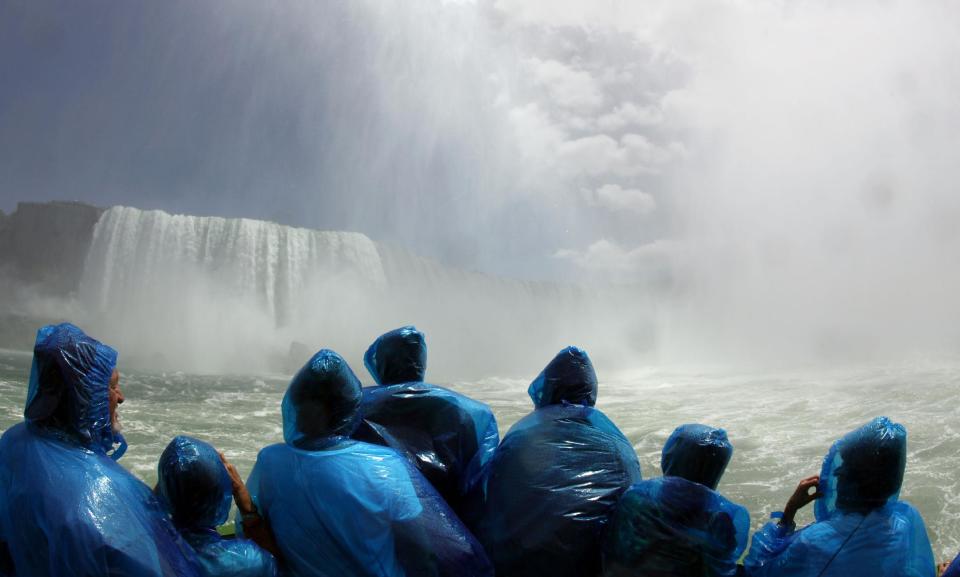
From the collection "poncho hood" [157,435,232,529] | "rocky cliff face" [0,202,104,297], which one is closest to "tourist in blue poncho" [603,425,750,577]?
"poncho hood" [157,435,232,529]

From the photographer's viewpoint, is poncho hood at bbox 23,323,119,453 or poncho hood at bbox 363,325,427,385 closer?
poncho hood at bbox 23,323,119,453

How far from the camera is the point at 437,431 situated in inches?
107

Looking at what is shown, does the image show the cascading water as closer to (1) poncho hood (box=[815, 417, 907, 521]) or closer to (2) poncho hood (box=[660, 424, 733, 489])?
(2) poncho hood (box=[660, 424, 733, 489])

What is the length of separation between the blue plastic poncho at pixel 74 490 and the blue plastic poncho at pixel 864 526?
1.69 metres

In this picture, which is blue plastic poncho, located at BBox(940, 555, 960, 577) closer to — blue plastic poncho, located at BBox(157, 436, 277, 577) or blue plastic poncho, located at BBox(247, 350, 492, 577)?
blue plastic poncho, located at BBox(247, 350, 492, 577)

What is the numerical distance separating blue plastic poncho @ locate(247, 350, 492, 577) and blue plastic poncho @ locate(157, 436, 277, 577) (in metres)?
0.17

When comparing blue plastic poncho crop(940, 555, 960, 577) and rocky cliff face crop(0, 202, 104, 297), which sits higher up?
rocky cliff face crop(0, 202, 104, 297)

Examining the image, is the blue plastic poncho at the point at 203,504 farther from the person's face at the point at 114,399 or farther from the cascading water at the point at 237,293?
the cascading water at the point at 237,293

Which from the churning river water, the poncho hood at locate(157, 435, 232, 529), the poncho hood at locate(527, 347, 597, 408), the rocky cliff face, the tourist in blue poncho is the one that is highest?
the rocky cliff face

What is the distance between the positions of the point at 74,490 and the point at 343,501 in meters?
0.68

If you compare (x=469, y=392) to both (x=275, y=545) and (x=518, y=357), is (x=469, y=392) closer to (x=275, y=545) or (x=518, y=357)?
(x=518, y=357)

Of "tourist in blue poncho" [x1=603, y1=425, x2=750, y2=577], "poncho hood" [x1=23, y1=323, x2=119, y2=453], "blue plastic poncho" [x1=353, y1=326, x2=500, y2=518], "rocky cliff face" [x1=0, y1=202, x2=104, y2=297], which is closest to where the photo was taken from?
"poncho hood" [x1=23, y1=323, x2=119, y2=453]

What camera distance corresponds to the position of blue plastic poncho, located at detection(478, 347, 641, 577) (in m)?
2.44

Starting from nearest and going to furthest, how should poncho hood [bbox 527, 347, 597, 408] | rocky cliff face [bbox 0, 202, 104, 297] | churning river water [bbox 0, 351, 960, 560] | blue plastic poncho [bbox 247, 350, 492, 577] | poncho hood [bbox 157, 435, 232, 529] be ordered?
1. poncho hood [bbox 157, 435, 232, 529]
2. blue plastic poncho [bbox 247, 350, 492, 577]
3. poncho hood [bbox 527, 347, 597, 408]
4. churning river water [bbox 0, 351, 960, 560]
5. rocky cliff face [bbox 0, 202, 104, 297]
